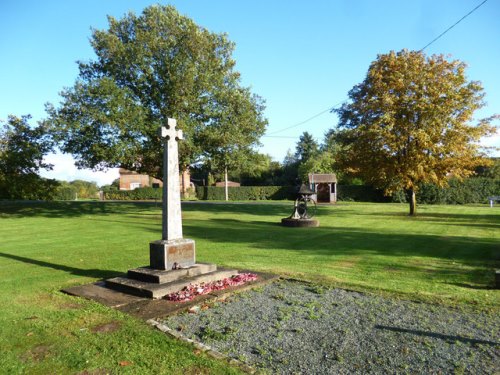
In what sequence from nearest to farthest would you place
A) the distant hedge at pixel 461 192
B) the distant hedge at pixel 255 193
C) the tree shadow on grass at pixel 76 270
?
the tree shadow on grass at pixel 76 270 → the distant hedge at pixel 461 192 → the distant hedge at pixel 255 193

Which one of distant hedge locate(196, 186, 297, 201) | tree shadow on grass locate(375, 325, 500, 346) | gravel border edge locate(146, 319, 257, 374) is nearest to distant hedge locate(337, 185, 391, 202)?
distant hedge locate(196, 186, 297, 201)

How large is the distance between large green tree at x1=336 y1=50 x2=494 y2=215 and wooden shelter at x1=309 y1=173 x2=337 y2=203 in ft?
56.1

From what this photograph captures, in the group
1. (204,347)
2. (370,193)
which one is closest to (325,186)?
(370,193)

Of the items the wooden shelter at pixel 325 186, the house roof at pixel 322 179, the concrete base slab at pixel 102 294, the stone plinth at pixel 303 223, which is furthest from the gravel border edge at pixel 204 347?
the house roof at pixel 322 179

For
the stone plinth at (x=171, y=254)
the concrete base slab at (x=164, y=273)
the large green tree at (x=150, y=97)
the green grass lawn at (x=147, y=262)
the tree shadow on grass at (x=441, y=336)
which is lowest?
the tree shadow on grass at (x=441, y=336)

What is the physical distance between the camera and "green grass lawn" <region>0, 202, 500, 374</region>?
3.91 meters

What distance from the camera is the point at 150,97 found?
21.8 metres

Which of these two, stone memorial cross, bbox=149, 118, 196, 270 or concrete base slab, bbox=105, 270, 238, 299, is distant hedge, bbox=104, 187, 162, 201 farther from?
concrete base slab, bbox=105, 270, 238, 299

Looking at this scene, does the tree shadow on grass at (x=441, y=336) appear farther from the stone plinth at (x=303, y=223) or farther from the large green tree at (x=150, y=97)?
the large green tree at (x=150, y=97)

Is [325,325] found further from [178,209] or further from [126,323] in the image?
[178,209]

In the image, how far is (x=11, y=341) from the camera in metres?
4.27

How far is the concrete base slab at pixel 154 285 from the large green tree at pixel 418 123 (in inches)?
602

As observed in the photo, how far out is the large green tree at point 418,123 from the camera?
1947cm

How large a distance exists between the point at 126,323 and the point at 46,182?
2375 centimetres
